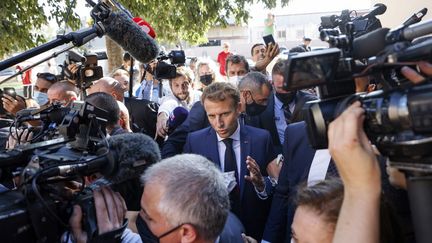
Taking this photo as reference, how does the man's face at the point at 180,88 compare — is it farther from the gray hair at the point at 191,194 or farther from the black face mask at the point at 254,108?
the gray hair at the point at 191,194

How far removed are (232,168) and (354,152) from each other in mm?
1690

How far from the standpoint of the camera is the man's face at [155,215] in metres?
1.58

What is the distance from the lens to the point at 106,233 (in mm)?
1410

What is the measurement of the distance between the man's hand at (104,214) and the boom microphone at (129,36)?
70 centimetres

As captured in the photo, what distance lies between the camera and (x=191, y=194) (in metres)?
1.58

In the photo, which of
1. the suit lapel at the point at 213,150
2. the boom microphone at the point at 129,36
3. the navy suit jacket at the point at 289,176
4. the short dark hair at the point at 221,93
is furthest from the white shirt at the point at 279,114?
the boom microphone at the point at 129,36

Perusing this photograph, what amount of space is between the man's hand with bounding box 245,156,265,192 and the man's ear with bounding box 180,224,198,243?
0.94 metres

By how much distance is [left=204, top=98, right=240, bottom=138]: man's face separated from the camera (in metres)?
2.75

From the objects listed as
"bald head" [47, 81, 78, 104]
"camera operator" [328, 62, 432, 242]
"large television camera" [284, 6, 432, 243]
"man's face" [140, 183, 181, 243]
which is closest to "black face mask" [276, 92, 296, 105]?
"bald head" [47, 81, 78, 104]

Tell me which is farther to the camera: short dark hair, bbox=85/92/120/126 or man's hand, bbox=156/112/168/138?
man's hand, bbox=156/112/168/138

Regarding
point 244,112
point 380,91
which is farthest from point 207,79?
point 380,91

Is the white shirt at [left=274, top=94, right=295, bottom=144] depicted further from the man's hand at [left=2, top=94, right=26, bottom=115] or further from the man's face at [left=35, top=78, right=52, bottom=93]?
the man's face at [left=35, top=78, right=52, bottom=93]

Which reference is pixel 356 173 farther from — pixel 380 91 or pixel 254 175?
pixel 254 175

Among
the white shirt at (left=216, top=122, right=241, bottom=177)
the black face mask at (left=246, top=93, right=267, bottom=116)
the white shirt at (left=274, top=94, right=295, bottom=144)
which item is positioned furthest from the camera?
the white shirt at (left=274, top=94, right=295, bottom=144)
